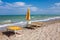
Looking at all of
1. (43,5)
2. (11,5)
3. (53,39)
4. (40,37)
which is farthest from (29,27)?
(43,5)

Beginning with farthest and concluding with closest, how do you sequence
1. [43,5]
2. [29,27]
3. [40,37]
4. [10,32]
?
1. [43,5]
2. [29,27]
3. [10,32]
4. [40,37]

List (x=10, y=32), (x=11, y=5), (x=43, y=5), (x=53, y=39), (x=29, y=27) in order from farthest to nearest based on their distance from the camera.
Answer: (x=43, y=5)
(x=11, y=5)
(x=29, y=27)
(x=10, y=32)
(x=53, y=39)

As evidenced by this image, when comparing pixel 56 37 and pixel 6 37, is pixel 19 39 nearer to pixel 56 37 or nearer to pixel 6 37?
pixel 6 37

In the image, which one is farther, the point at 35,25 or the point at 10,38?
the point at 35,25

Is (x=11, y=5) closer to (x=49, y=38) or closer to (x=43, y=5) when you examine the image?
(x=43, y=5)

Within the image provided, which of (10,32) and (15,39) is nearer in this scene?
(15,39)

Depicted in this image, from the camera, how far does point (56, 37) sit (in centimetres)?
618

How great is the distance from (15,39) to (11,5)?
22.4 meters

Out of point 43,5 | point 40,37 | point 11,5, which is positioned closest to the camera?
point 40,37

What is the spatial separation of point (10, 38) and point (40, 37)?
134 cm

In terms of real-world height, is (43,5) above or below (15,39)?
above

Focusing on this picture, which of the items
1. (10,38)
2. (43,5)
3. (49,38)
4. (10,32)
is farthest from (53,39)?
(43,5)

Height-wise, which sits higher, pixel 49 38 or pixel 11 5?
pixel 11 5

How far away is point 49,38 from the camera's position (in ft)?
20.1
